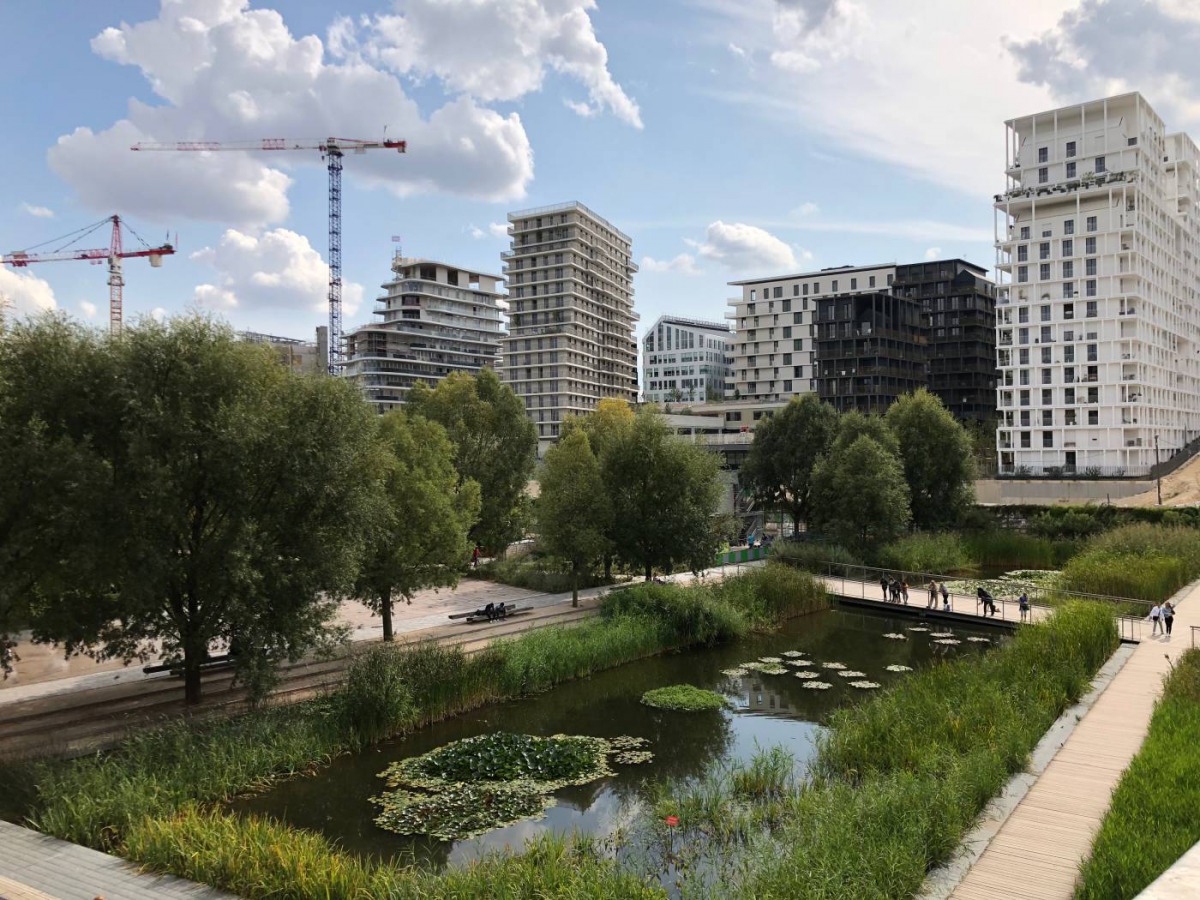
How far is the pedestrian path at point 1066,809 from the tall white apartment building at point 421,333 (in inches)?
4156

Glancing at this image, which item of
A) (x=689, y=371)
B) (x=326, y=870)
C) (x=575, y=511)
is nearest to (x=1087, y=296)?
(x=575, y=511)

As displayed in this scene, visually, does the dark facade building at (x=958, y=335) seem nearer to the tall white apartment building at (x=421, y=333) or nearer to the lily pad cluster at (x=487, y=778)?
the tall white apartment building at (x=421, y=333)

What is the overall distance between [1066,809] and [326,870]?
1100 centimetres

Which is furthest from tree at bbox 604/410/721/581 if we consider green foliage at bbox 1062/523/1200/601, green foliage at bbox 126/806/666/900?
green foliage at bbox 126/806/666/900

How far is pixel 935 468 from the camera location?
49750 millimetres

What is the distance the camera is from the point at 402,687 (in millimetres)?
19328

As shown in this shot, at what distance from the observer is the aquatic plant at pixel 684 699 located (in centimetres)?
2169

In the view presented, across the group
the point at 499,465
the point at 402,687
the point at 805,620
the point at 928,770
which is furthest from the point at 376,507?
the point at 499,465

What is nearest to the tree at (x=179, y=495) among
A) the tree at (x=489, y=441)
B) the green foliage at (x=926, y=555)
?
the tree at (x=489, y=441)

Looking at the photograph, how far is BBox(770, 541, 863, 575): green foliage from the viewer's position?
132 ft

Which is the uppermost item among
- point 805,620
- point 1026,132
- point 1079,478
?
point 1026,132

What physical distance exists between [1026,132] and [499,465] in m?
61.7

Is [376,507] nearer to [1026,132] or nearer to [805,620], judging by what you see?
[805,620]

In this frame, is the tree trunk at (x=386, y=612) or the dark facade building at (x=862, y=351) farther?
the dark facade building at (x=862, y=351)
